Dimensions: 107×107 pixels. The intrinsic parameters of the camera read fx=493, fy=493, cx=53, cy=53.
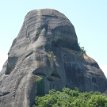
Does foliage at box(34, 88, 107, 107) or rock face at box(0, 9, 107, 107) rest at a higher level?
rock face at box(0, 9, 107, 107)

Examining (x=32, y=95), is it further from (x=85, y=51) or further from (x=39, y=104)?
(x=85, y=51)

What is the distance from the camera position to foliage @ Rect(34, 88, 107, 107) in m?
44.4

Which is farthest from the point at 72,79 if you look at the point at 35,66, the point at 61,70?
the point at 35,66

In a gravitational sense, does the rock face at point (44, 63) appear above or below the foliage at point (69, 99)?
above

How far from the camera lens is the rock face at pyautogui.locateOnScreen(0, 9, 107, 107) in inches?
1955

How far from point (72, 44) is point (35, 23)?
5.15 metres

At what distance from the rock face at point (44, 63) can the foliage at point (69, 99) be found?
1.44 m

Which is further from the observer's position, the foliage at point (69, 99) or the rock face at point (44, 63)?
the rock face at point (44, 63)

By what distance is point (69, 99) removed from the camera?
46.7 m

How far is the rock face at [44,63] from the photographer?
49656 mm

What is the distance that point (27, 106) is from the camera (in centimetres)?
4750

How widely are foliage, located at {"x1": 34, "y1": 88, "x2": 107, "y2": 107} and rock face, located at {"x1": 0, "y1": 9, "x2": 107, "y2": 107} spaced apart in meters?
1.44

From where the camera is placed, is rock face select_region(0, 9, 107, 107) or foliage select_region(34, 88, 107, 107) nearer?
foliage select_region(34, 88, 107, 107)

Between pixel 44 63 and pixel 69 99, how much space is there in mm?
5660
